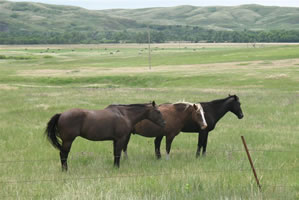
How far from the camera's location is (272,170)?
10805 millimetres

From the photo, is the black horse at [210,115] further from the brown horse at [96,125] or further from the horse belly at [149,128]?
the brown horse at [96,125]

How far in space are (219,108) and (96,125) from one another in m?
4.52

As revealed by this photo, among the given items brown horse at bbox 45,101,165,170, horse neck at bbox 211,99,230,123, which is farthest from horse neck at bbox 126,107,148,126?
horse neck at bbox 211,99,230,123

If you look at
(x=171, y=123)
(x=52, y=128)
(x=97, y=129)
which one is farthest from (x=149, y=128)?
(x=52, y=128)

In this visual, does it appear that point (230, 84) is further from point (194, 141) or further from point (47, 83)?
point (194, 141)

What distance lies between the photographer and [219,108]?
14.3m

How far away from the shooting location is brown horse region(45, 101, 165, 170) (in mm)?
11352

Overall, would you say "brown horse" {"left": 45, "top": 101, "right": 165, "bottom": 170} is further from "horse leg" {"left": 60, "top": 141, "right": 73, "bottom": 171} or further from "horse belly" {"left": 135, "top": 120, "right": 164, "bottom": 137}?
"horse belly" {"left": 135, "top": 120, "right": 164, "bottom": 137}

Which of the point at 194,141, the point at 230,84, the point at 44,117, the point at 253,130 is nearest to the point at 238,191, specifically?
the point at 194,141

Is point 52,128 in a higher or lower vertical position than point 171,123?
higher

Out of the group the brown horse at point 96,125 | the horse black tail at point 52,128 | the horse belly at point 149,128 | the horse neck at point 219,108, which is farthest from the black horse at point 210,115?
the horse black tail at point 52,128

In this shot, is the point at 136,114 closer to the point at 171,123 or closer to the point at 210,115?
the point at 171,123

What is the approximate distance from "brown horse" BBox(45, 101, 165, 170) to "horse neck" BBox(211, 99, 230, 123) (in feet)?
7.96

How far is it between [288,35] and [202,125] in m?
185
